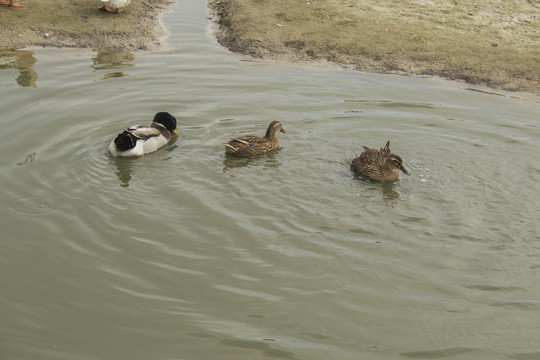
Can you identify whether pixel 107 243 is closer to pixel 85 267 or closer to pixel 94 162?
pixel 85 267

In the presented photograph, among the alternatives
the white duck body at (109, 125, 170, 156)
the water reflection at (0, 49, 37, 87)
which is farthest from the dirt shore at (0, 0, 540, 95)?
the white duck body at (109, 125, 170, 156)

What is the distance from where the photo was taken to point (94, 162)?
29.7ft

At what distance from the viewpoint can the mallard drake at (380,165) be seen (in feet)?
28.6

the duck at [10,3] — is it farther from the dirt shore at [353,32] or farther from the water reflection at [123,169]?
the water reflection at [123,169]

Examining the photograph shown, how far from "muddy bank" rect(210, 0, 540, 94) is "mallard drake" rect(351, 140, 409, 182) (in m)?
4.81

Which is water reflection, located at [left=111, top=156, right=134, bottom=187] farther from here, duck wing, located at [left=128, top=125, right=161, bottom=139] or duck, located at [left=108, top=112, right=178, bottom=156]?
duck wing, located at [left=128, top=125, right=161, bottom=139]

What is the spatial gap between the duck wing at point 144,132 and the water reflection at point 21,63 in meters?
3.38

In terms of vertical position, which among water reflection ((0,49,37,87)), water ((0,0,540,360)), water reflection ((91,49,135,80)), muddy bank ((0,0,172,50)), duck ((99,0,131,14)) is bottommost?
water ((0,0,540,360))

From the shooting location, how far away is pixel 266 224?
24.5 ft

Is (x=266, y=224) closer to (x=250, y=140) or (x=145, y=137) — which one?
(x=250, y=140)

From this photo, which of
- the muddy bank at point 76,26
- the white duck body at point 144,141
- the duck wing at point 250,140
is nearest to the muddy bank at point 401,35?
the muddy bank at point 76,26

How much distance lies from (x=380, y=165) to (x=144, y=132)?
359cm

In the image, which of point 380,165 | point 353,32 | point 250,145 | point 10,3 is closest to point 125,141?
point 250,145

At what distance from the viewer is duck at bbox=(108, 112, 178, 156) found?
909 cm
